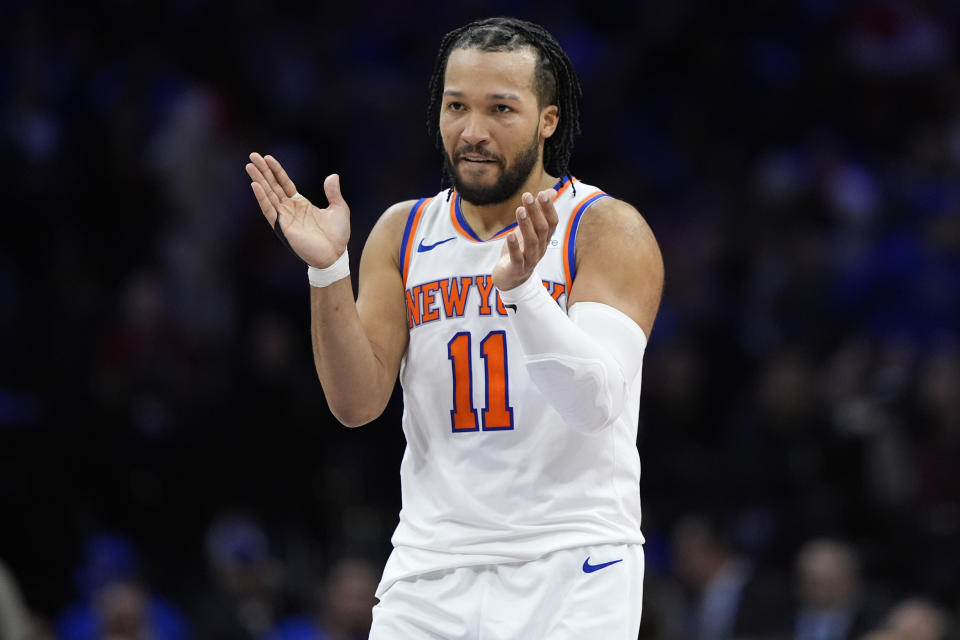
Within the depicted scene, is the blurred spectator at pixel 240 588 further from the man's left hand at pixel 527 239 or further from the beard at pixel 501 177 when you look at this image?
the man's left hand at pixel 527 239

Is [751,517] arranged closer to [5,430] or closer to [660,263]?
[5,430]

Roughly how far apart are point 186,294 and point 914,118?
7.03 m

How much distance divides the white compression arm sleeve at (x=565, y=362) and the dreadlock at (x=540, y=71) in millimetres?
862

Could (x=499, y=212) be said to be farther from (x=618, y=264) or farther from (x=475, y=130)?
(x=618, y=264)

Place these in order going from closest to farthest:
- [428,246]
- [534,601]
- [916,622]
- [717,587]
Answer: [534,601], [428,246], [916,622], [717,587]

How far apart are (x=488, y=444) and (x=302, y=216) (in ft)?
3.15

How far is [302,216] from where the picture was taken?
4.82 m

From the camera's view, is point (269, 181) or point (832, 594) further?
point (832, 594)

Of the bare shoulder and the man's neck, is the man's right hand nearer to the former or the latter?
the man's neck

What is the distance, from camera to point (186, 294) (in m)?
12.6

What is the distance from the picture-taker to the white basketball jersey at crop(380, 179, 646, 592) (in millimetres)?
4613

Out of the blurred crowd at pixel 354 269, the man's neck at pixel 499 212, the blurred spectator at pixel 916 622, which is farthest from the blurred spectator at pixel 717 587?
the man's neck at pixel 499 212

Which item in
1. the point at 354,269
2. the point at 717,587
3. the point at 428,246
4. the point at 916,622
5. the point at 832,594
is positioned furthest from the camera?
the point at 354,269

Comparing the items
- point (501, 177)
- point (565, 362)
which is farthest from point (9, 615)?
point (565, 362)
